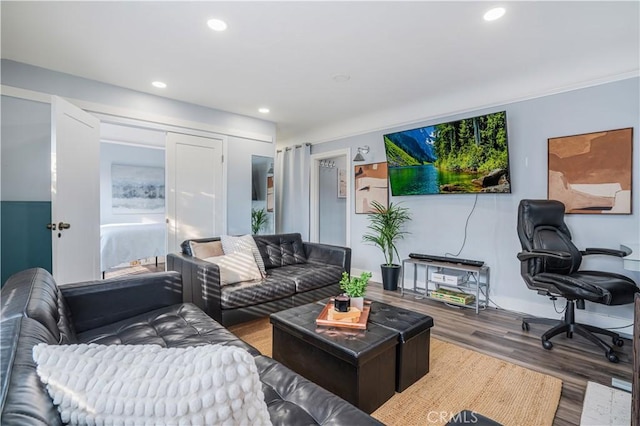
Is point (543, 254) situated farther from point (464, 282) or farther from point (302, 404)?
point (302, 404)

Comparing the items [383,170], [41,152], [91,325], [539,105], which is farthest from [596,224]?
[41,152]

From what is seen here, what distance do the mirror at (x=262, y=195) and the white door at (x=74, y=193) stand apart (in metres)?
2.06

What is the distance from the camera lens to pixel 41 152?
3.01 metres

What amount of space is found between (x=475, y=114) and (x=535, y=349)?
8.37 ft

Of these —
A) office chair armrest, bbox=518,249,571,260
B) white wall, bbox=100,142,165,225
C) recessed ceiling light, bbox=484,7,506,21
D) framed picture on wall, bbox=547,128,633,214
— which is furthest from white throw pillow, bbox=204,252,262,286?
white wall, bbox=100,142,165,225

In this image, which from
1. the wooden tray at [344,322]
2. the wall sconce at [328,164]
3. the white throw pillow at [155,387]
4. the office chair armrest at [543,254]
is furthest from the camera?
the wall sconce at [328,164]

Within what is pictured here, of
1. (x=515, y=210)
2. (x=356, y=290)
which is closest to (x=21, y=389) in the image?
(x=356, y=290)

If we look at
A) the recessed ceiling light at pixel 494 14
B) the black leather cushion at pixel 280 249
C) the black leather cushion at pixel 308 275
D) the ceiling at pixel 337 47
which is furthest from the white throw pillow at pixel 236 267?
the recessed ceiling light at pixel 494 14

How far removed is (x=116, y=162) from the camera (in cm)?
629

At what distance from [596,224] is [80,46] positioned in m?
4.93

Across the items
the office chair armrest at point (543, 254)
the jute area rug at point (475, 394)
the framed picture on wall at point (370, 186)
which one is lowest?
the jute area rug at point (475, 394)

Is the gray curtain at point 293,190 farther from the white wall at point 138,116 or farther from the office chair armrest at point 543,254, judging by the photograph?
the office chair armrest at point 543,254

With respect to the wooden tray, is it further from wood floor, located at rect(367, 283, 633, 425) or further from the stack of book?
the stack of book

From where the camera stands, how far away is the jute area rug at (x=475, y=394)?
1603 millimetres
